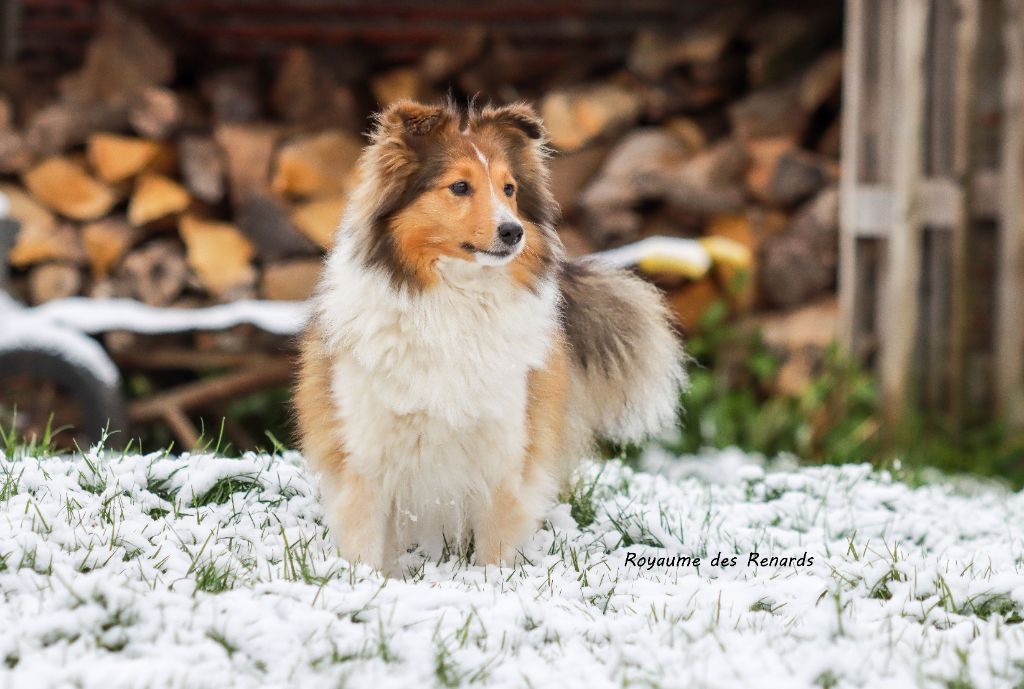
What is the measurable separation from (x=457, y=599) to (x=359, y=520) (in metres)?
0.47

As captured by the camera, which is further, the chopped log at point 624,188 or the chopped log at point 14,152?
the chopped log at point 14,152

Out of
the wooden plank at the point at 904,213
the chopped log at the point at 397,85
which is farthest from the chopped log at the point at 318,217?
the wooden plank at the point at 904,213

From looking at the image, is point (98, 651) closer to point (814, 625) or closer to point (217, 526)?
point (217, 526)

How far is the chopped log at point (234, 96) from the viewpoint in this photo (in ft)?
21.6

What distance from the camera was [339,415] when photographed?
314 cm

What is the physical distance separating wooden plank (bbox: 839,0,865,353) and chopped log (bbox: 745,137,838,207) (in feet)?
0.65

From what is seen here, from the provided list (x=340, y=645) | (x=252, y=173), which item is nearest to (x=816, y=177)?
(x=252, y=173)

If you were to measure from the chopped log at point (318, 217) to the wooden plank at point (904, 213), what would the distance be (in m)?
2.96

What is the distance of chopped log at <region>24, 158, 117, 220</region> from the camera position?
6.42 m

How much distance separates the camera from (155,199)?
6297mm

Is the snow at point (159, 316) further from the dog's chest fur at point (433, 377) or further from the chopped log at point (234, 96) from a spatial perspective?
the dog's chest fur at point (433, 377)

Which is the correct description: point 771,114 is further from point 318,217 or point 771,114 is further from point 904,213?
point 318,217

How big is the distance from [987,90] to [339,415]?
4719 mm

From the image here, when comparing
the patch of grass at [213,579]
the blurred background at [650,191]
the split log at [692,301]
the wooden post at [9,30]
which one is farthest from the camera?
the wooden post at [9,30]
